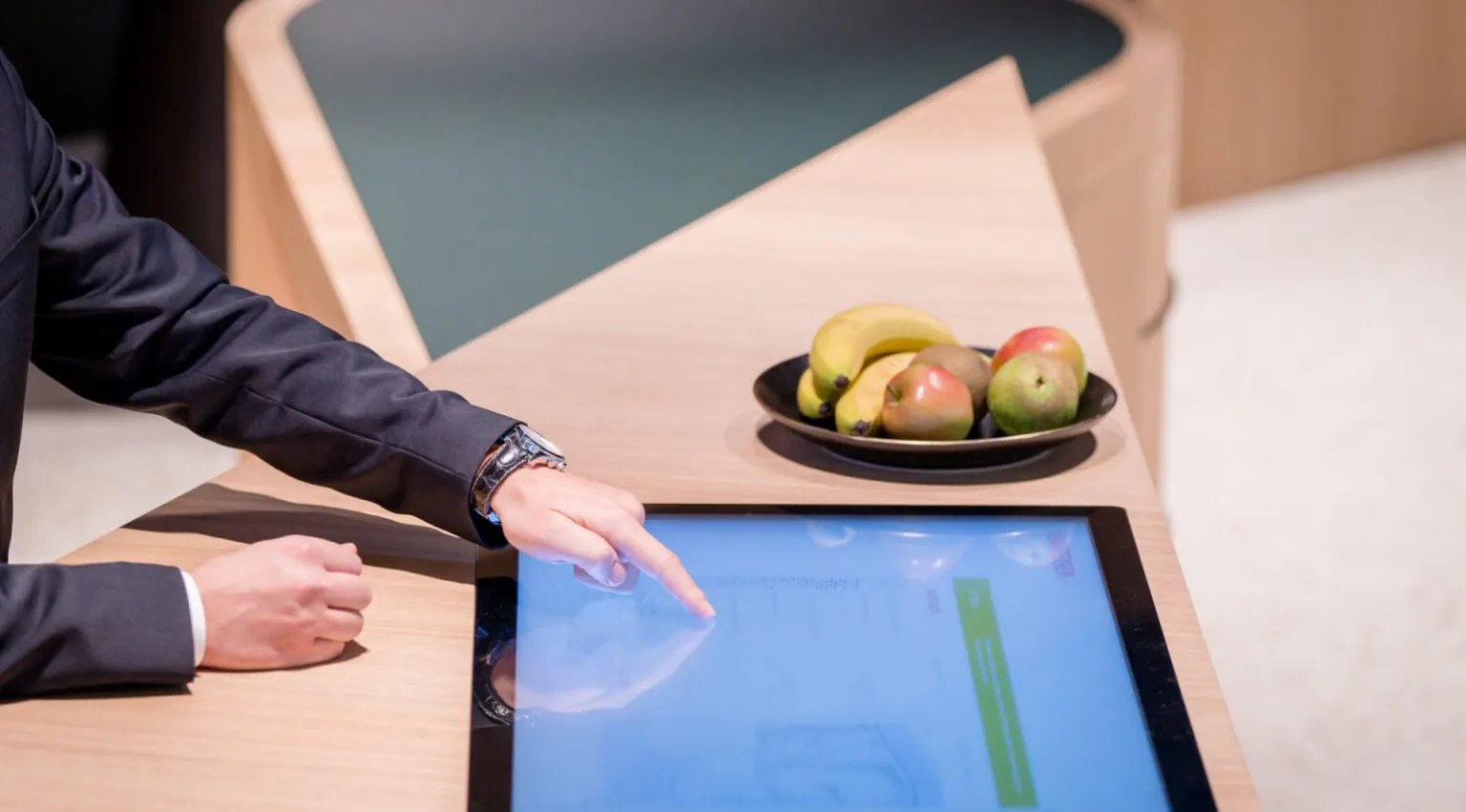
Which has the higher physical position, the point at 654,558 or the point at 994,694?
the point at 654,558

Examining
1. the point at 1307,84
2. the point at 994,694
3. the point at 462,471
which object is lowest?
the point at 994,694

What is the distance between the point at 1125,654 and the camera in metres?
0.97

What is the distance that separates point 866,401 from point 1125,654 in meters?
0.33

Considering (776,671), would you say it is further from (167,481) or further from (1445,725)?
(167,481)

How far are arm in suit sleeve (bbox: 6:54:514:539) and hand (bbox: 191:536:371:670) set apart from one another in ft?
0.48

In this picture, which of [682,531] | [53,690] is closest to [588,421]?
[682,531]

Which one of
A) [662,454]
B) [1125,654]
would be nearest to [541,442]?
[662,454]

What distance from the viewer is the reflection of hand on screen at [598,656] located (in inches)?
36.7

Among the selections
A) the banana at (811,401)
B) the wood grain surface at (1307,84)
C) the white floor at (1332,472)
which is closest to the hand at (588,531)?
the banana at (811,401)

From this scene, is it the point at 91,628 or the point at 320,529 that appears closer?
the point at 91,628

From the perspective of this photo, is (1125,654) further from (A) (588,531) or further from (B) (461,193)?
(B) (461,193)

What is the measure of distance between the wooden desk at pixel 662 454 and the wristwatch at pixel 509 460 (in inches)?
2.0

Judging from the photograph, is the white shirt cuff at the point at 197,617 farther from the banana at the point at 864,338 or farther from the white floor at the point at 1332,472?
the white floor at the point at 1332,472

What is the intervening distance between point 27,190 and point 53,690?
0.36m
